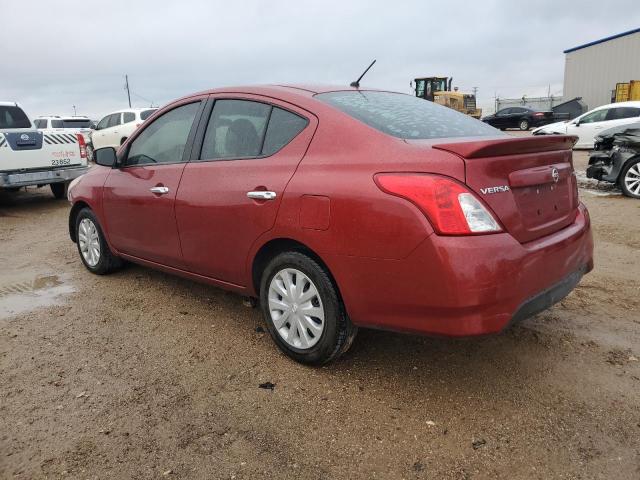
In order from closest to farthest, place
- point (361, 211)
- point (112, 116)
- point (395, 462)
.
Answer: point (395, 462)
point (361, 211)
point (112, 116)

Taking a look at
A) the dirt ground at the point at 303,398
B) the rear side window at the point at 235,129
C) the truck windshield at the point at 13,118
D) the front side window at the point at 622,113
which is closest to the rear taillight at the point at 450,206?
the dirt ground at the point at 303,398

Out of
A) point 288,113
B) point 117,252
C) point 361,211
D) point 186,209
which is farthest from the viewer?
point 117,252

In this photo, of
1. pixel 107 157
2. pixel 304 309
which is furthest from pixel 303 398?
pixel 107 157

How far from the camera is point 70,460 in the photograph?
2275 millimetres

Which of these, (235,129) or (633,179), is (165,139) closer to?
(235,129)


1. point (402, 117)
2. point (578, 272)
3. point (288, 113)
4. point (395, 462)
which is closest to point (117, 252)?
point (288, 113)

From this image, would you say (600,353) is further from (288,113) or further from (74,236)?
(74,236)

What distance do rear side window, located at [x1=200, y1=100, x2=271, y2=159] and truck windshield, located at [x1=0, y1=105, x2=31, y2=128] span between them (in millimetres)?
7216

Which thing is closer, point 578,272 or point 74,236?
point 578,272

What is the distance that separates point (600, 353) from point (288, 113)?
2389 mm

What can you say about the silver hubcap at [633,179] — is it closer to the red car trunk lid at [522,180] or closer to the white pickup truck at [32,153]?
the red car trunk lid at [522,180]

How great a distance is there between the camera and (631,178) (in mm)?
8477

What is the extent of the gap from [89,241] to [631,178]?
8253 mm

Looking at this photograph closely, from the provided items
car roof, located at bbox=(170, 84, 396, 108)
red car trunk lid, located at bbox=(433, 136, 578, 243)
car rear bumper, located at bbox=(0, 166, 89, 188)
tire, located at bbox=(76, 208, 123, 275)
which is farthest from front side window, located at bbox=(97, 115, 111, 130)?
red car trunk lid, located at bbox=(433, 136, 578, 243)
